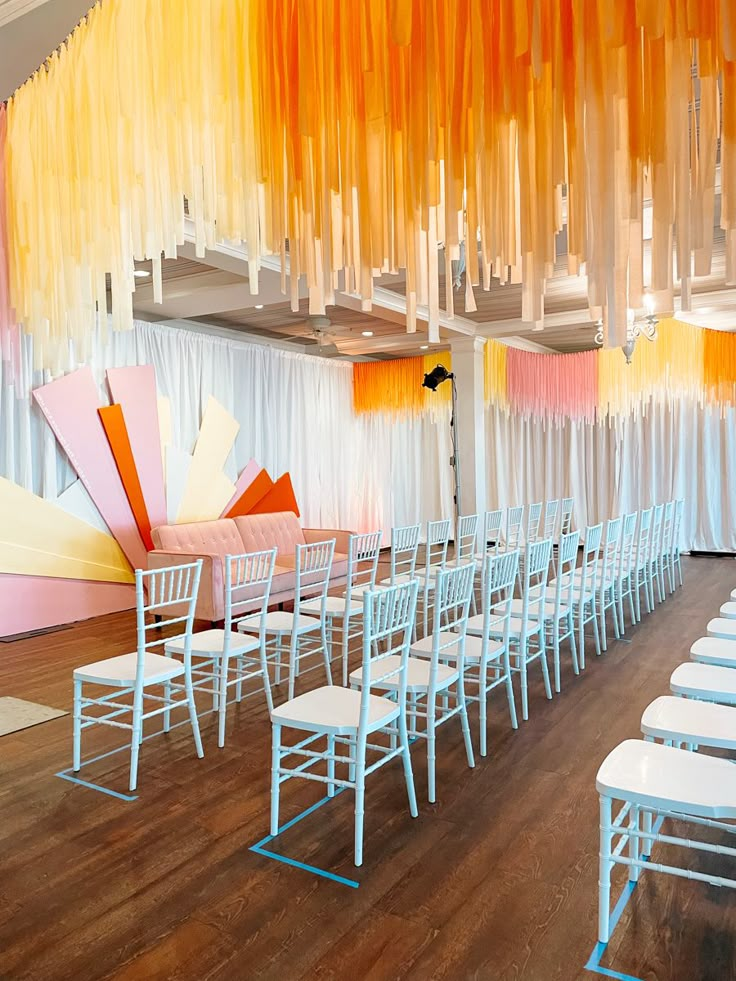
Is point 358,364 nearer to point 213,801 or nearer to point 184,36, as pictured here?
point 213,801

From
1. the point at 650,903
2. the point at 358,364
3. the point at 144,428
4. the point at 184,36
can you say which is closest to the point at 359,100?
the point at 184,36

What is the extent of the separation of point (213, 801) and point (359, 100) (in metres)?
2.69

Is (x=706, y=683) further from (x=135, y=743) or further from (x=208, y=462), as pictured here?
(x=208, y=462)

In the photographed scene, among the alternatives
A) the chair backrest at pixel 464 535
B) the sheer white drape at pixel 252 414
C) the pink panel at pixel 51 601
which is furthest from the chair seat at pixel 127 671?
the sheer white drape at pixel 252 414

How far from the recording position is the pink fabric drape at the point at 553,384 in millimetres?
9062

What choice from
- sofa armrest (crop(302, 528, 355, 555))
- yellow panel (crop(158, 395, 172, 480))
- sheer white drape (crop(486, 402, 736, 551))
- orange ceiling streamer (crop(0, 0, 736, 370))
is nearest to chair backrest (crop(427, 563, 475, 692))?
orange ceiling streamer (crop(0, 0, 736, 370))

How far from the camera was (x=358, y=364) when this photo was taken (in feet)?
36.2

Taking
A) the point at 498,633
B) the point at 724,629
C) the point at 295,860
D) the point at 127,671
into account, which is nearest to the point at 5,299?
the point at 127,671

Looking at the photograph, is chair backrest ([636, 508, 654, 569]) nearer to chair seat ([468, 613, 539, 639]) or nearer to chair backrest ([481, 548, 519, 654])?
chair seat ([468, 613, 539, 639])

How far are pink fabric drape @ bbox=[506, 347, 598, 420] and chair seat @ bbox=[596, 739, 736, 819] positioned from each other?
730 centimetres

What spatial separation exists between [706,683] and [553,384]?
23.0 ft

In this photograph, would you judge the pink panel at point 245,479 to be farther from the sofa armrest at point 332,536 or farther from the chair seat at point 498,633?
the chair seat at point 498,633

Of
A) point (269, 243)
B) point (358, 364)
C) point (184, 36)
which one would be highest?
point (358, 364)

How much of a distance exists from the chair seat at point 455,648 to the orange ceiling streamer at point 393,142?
217cm
